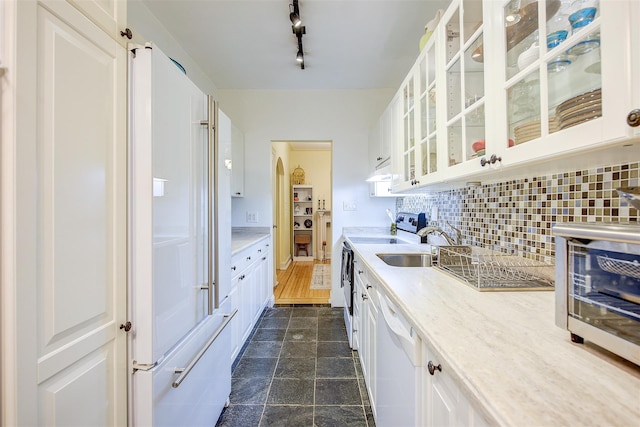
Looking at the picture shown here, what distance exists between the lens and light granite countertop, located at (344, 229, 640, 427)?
1.36ft

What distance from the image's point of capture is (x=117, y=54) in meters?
0.84

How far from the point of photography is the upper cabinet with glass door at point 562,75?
54cm

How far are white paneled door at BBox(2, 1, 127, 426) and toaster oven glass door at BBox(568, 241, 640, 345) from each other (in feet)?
3.99

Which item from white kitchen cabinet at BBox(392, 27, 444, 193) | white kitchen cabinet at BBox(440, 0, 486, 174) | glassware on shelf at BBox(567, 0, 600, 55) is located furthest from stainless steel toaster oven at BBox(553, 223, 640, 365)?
white kitchen cabinet at BBox(392, 27, 444, 193)

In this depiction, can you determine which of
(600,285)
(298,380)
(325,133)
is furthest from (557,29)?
(325,133)

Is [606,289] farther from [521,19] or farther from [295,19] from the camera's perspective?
[295,19]

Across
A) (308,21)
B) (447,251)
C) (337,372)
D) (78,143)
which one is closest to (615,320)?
(447,251)

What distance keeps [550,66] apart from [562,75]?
0.04 meters

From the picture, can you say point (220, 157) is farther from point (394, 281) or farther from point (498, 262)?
point (498, 262)

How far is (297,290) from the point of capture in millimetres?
3881

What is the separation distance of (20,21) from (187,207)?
0.68m

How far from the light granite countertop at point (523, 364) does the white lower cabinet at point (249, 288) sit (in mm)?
1313

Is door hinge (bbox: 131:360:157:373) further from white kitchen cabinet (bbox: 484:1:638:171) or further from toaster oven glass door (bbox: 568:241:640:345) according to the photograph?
white kitchen cabinet (bbox: 484:1:638:171)

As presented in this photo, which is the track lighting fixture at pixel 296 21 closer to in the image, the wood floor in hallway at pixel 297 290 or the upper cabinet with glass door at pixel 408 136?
the upper cabinet with glass door at pixel 408 136
